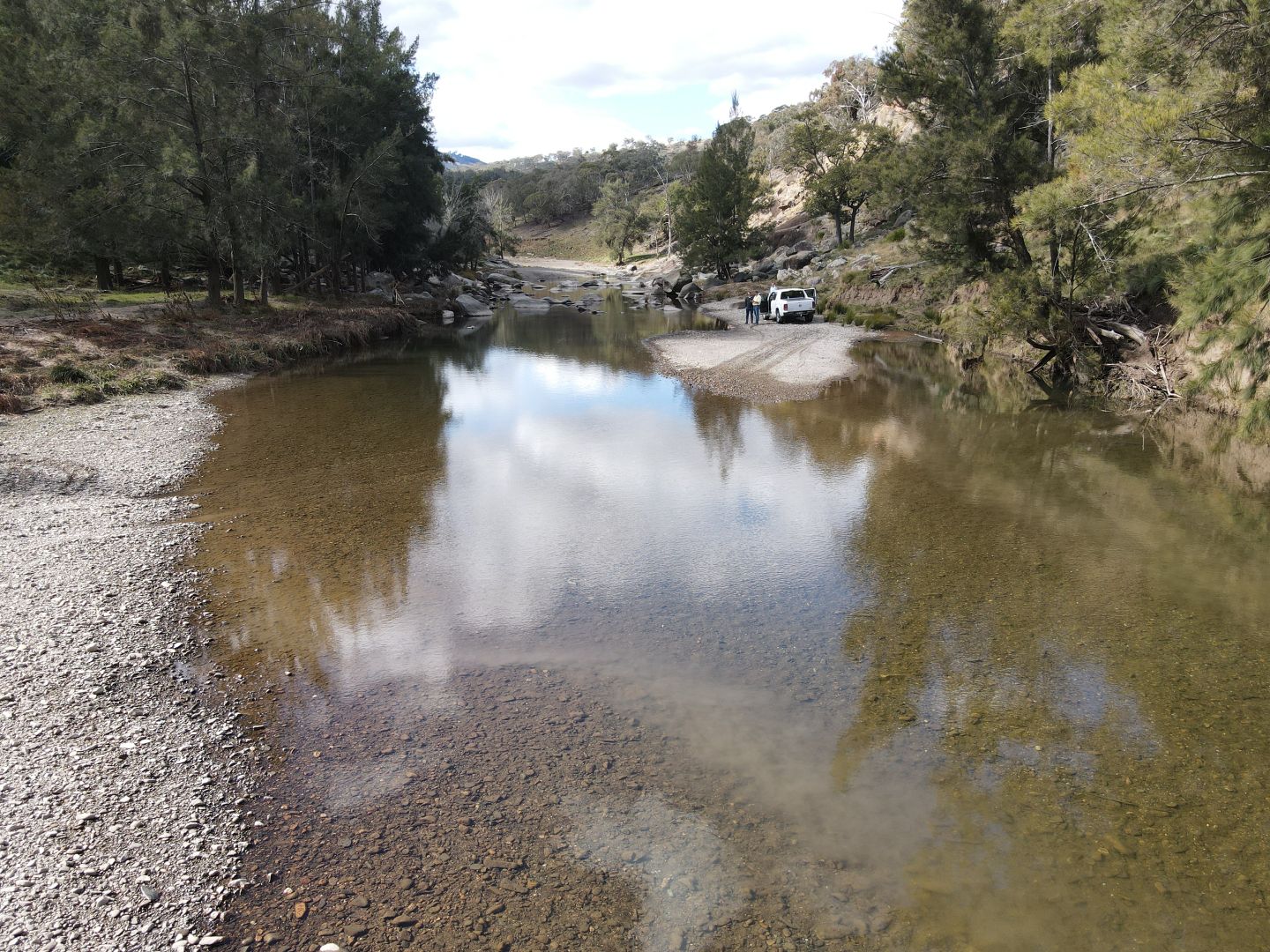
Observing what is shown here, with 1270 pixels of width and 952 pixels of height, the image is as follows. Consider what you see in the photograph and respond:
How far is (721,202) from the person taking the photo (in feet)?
205

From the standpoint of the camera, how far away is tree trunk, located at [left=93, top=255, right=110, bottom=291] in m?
34.3

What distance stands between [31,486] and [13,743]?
8.36 m

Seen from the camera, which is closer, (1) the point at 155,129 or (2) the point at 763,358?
(1) the point at 155,129

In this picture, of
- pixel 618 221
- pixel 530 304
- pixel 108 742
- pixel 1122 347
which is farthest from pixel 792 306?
pixel 618 221

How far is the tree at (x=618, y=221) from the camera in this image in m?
Answer: 99.2

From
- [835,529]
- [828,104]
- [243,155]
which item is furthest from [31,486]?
[828,104]

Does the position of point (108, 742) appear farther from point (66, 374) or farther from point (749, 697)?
point (66, 374)

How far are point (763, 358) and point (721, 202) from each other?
119 feet

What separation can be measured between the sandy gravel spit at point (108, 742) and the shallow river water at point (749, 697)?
0.46 meters

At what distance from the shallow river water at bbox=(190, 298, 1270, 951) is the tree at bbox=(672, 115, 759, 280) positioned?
1983 inches

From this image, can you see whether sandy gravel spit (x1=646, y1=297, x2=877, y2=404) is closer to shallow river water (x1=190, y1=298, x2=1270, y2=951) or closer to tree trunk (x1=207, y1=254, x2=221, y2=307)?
shallow river water (x1=190, y1=298, x2=1270, y2=951)

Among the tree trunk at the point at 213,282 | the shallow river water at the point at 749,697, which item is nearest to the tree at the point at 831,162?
the tree trunk at the point at 213,282

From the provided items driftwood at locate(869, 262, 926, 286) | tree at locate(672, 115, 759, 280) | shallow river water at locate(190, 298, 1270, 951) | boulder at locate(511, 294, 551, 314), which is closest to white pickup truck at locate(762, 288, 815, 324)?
driftwood at locate(869, 262, 926, 286)

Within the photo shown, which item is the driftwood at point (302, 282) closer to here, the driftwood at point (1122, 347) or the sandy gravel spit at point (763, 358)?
the sandy gravel spit at point (763, 358)
